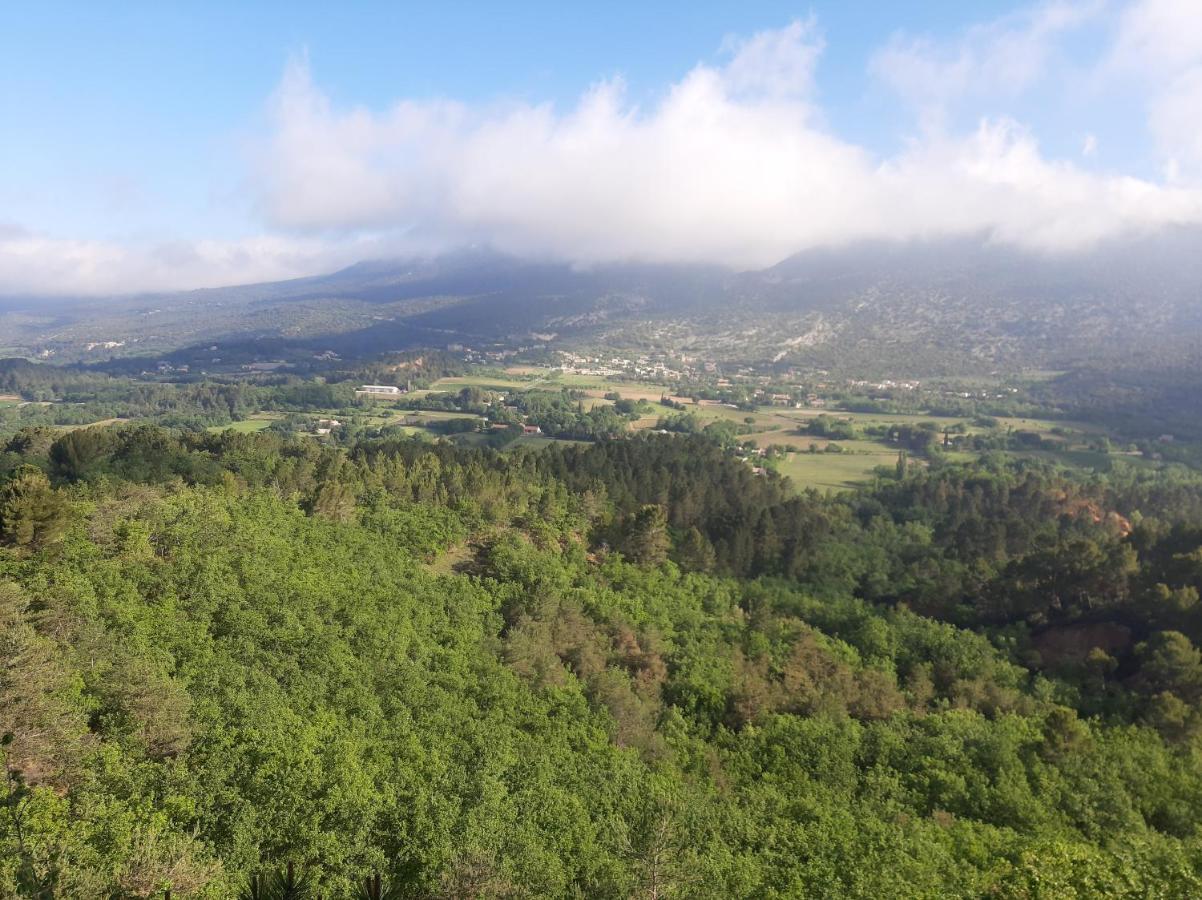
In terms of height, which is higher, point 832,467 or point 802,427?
point 832,467

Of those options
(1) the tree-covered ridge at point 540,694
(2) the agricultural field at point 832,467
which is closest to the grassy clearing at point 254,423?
(1) the tree-covered ridge at point 540,694

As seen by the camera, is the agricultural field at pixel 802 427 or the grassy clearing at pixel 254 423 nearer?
the agricultural field at pixel 802 427

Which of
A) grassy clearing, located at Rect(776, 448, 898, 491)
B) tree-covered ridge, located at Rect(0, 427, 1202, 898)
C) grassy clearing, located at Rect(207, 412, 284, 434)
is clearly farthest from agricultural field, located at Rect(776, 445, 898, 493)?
grassy clearing, located at Rect(207, 412, 284, 434)

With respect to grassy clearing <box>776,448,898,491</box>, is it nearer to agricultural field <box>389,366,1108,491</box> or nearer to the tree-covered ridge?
agricultural field <box>389,366,1108,491</box>

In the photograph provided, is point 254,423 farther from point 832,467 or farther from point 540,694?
point 540,694

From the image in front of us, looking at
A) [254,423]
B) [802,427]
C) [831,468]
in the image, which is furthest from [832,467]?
[254,423]

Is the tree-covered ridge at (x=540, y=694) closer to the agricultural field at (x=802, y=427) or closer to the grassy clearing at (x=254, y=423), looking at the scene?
the agricultural field at (x=802, y=427)

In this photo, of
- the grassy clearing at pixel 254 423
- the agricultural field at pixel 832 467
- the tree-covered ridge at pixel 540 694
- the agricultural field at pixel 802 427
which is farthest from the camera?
the grassy clearing at pixel 254 423

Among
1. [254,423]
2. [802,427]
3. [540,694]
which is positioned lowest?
[802,427]

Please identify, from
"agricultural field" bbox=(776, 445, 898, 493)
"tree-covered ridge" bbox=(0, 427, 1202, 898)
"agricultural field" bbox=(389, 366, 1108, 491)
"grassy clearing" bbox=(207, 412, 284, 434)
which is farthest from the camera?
"grassy clearing" bbox=(207, 412, 284, 434)
